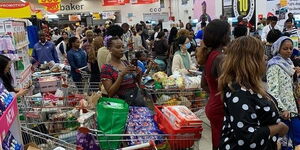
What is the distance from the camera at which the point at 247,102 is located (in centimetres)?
206

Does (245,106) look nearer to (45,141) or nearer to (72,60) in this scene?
(45,141)

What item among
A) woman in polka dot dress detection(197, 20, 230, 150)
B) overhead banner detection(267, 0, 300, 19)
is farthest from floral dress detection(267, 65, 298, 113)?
overhead banner detection(267, 0, 300, 19)

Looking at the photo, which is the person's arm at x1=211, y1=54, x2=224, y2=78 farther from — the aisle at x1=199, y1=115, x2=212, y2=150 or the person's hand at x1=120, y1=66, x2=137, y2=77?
the aisle at x1=199, y1=115, x2=212, y2=150

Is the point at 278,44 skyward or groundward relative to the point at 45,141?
skyward

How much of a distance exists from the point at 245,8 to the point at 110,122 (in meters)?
14.1

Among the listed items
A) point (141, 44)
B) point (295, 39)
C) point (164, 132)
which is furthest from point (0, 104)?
point (141, 44)

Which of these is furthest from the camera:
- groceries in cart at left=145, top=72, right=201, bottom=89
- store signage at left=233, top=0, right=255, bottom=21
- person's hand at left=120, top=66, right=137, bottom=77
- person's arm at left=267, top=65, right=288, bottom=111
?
store signage at left=233, top=0, right=255, bottom=21

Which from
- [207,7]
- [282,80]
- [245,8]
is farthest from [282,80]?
[207,7]

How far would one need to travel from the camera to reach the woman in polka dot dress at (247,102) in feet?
6.81

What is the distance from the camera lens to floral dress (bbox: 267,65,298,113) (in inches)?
147

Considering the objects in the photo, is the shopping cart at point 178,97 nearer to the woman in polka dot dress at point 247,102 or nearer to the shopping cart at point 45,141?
the shopping cart at point 45,141

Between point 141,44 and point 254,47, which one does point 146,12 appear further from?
point 254,47

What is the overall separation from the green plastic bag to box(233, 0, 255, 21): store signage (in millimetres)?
13835

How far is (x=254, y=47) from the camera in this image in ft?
7.14
